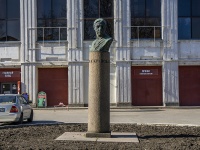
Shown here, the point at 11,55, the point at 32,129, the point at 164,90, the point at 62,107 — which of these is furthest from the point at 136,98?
the point at 32,129

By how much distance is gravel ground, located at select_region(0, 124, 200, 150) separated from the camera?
11.0 metres

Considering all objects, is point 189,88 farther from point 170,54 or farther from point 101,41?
point 101,41

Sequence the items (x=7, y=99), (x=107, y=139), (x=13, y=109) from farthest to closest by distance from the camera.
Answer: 1. (x=7, y=99)
2. (x=13, y=109)
3. (x=107, y=139)

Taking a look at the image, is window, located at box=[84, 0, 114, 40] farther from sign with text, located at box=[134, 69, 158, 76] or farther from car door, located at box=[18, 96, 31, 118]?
car door, located at box=[18, 96, 31, 118]

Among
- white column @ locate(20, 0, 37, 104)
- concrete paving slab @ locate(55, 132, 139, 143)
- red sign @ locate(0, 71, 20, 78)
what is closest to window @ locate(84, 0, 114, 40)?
white column @ locate(20, 0, 37, 104)

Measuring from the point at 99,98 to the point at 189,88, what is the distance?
23.8m

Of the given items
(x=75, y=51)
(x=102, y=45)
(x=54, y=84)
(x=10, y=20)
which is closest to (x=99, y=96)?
(x=102, y=45)

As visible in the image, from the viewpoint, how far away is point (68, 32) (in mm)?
35344

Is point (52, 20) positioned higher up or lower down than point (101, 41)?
higher up

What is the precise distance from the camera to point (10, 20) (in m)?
36.3

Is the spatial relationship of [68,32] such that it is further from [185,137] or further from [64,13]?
[185,137]

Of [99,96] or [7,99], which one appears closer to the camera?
[99,96]

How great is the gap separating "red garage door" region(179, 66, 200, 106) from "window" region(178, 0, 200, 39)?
282 centimetres

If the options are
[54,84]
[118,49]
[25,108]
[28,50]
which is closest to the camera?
[25,108]
